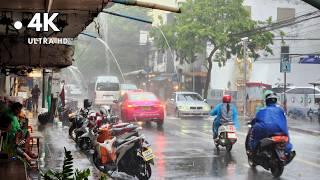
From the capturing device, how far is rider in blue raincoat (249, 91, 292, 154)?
1122 cm

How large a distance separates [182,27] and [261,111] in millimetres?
30378

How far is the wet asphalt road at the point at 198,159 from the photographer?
1142cm

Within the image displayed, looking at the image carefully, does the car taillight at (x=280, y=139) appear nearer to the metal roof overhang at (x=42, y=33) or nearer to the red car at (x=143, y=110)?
the metal roof overhang at (x=42, y=33)

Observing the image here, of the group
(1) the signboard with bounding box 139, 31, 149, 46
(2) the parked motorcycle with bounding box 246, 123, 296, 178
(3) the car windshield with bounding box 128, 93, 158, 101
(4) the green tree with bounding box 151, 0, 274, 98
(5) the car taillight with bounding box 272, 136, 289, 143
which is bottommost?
(2) the parked motorcycle with bounding box 246, 123, 296, 178

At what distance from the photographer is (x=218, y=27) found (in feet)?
133

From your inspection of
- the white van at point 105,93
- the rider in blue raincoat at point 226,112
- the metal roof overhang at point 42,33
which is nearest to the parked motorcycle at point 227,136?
A: the rider in blue raincoat at point 226,112

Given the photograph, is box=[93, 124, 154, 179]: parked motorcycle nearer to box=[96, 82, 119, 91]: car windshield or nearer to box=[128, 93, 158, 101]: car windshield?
box=[128, 93, 158, 101]: car windshield

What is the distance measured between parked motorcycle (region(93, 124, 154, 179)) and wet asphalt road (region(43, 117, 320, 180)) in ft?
1.22

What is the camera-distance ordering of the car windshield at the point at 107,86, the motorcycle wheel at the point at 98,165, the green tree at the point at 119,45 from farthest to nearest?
1. the green tree at the point at 119,45
2. the car windshield at the point at 107,86
3. the motorcycle wheel at the point at 98,165

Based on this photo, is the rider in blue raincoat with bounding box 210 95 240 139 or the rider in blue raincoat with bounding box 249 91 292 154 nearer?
the rider in blue raincoat with bounding box 249 91 292 154

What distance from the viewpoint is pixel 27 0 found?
6.64m

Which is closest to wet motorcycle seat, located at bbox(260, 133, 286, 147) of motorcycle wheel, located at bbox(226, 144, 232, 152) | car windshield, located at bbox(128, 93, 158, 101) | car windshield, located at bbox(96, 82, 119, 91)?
motorcycle wheel, located at bbox(226, 144, 232, 152)

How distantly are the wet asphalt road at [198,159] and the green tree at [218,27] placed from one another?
21.4 m

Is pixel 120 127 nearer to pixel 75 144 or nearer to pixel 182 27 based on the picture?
pixel 75 144
